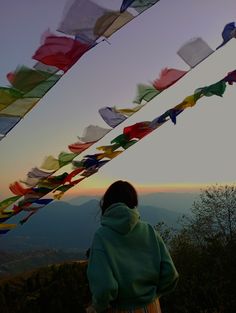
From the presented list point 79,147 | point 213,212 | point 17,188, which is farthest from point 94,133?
point 213,212

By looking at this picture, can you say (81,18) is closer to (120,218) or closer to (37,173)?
(120,218)

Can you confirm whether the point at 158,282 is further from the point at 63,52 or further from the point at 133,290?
the point at 63,52

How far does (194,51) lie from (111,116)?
157 cm

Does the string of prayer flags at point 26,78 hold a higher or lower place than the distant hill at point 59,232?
higher

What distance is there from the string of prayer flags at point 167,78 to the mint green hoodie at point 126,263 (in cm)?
329

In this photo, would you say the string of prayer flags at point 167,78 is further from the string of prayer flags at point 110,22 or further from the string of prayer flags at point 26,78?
the string of prayer flags at point 26,78

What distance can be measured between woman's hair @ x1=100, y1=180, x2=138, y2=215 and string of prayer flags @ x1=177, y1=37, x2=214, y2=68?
3.21 m

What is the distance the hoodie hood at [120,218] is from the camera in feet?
9.73

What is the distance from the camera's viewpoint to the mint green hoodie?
2.82 m

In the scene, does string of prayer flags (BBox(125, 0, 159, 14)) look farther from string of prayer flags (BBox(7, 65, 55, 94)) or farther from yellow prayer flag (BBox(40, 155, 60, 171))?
yellow prayer flag (BBox(40, 155, 60, 171))

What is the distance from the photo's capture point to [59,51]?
4652 millimetres

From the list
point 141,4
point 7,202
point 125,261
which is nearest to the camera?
point 125,261

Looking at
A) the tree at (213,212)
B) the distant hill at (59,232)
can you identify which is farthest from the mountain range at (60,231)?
the tree at (213,212)

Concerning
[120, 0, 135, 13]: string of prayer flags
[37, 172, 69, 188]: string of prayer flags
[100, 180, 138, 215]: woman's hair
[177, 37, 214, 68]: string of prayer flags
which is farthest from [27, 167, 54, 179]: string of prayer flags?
[100, 180, 138, 215]: woman's hair
